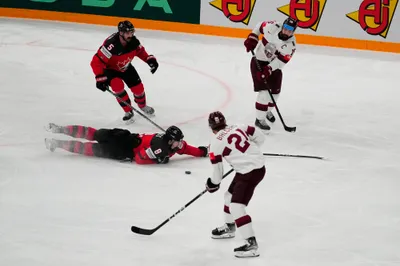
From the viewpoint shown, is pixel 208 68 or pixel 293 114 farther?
pixel 208 68

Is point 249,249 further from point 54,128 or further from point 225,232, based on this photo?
point 54,128

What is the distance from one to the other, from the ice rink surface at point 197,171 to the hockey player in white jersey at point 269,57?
0.96 feet

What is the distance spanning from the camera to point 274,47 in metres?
7.07

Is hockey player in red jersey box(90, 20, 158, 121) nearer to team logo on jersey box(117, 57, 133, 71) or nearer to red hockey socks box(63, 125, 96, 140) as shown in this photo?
team logo on jersey box(117, 57, 133, 71)

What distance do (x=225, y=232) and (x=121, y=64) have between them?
9.46ft

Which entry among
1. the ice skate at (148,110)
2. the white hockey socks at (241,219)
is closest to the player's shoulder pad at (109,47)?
the ice skate at (148,110)

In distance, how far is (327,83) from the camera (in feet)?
29.5

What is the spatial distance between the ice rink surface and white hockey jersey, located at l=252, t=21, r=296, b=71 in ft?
2.19

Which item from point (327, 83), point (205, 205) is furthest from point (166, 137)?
point (327, 83)

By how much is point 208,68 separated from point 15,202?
4642mm

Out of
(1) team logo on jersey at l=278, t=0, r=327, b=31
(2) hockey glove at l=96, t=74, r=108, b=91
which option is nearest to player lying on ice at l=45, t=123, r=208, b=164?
(2) hockey glove at l=96, t=74, r=108, b=91

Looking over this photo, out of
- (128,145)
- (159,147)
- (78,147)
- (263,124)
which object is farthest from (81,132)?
(263,124)

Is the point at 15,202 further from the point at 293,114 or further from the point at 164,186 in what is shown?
the point at 293,114

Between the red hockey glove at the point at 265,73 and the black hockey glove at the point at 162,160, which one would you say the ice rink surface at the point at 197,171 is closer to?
the black hockey glove at the point at 162,160
